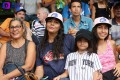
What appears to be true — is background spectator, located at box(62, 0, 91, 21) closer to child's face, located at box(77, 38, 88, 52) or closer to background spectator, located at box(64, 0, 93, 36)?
background spectator, located at box(64, 0, 93, 36)

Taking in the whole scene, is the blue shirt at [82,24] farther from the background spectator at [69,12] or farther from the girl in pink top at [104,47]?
the girl in pink top at [104,47]

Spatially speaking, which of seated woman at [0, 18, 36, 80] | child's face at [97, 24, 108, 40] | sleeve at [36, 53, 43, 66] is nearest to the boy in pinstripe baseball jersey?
child's face at [97, 24, 108, 40]

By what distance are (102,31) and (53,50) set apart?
859 mm

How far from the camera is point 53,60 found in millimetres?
5637

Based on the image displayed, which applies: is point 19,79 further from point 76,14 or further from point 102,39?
point 76,14

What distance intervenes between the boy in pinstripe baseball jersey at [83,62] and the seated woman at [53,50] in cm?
15

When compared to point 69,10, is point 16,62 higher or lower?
lower

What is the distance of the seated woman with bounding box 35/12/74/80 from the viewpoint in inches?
221

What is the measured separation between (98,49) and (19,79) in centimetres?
136

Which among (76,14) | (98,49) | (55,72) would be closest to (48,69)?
(55,72)

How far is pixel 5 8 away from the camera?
9.41m

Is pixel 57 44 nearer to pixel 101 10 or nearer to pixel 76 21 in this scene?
pixel 76 21

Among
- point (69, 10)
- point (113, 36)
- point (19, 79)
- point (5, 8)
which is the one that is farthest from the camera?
point (5, 8)

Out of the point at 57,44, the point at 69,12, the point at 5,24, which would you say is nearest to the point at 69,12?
the point at 69,12
